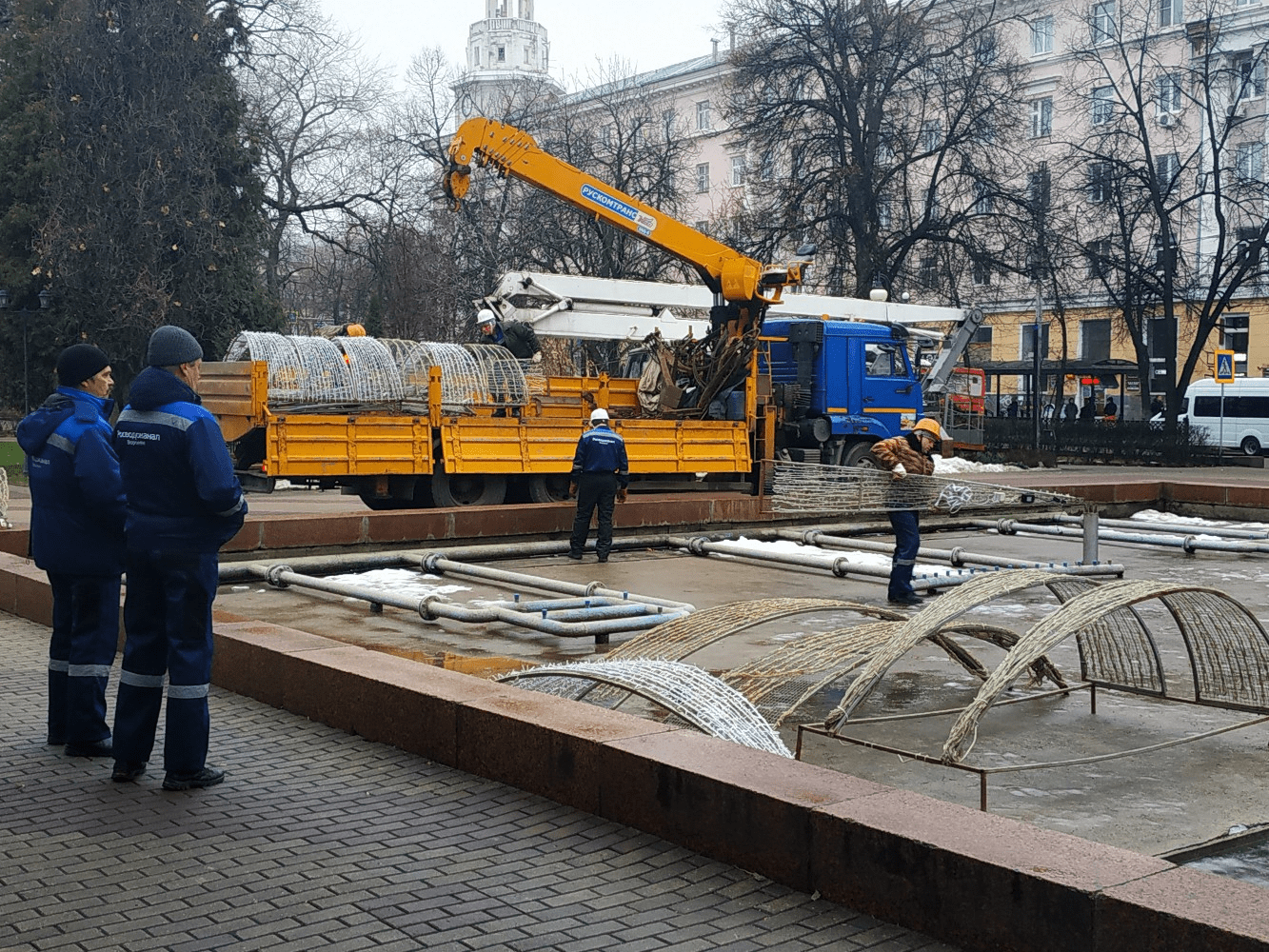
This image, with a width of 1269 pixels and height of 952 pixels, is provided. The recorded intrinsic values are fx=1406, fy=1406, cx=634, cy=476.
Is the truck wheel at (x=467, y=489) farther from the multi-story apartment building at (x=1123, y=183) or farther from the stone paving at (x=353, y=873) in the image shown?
the multi-story apartment building at (x=1123, y=183)

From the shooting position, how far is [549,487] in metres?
20.3

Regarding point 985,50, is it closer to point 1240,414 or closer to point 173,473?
point 1240,414

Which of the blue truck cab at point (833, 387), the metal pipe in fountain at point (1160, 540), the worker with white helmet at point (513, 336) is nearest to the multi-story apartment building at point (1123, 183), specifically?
the blue truck cab at point (833, 387)

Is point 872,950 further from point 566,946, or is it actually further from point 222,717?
point 222,717

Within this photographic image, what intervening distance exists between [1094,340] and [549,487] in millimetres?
44225

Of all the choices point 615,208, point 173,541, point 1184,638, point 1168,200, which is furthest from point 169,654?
point 1168,200

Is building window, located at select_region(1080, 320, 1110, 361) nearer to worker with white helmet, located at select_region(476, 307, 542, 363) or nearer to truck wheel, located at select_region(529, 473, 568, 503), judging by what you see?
worker with white helmet, located at select_region(476, 307, 542, 363)

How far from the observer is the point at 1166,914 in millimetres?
3568

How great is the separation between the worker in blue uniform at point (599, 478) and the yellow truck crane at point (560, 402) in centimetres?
334

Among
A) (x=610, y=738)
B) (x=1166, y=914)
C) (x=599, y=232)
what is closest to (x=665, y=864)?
(x=610, y=738)

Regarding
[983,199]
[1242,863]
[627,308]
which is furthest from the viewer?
[983,199]

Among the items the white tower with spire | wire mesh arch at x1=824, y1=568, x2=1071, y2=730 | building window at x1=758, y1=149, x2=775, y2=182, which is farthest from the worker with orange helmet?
the white tower with spire

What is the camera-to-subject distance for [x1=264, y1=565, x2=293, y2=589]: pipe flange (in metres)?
12.5

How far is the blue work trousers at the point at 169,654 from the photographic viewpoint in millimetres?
5680
